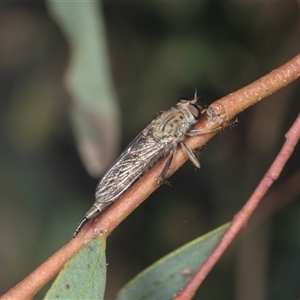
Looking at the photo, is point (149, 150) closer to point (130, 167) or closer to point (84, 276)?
point (130, 167)

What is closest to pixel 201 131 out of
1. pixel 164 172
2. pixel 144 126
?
pixel 164 172

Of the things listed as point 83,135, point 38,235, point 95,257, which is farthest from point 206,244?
point 38,235

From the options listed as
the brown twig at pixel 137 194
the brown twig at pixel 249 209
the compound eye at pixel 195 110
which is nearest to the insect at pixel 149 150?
the compound eye at pixel 195 110

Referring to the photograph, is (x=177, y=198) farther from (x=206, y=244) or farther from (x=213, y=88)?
(x=206, y=244)

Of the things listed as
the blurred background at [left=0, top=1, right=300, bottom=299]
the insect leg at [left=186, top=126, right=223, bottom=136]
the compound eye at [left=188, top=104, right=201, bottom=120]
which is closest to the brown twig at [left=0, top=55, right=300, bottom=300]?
the insect leg at [left=186, top=126, right=223, bottom=136]

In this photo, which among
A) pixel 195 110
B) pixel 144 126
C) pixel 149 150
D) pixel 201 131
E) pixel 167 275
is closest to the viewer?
pixel 201 131

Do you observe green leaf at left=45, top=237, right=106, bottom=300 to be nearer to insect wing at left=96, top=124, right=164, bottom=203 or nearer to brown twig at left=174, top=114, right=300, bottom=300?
brown twig at left=174, top=114, right=300, bottom=300

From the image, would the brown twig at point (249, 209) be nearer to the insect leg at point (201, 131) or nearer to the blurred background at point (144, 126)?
the insect leg at point (201, 131)
